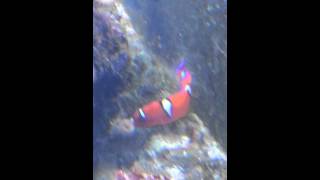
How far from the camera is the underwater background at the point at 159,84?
3.52m

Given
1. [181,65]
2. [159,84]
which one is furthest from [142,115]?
[181,65]

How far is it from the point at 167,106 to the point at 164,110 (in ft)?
0.18

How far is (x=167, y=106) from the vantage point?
3439 millimetres

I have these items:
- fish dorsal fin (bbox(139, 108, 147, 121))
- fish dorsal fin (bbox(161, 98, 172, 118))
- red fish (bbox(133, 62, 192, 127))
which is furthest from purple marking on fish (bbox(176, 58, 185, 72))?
fish dorsal fin (bbox(139, 108, 147, 121))

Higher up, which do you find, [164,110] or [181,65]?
[164,110]

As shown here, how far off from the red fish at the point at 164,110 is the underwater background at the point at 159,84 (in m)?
0.15

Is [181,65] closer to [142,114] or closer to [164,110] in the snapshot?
[164,110]

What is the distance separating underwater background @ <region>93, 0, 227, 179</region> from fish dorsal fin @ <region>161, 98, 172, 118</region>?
12.6 inches

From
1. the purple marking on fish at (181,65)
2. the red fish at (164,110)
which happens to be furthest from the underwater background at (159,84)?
the red fish at (164,110)

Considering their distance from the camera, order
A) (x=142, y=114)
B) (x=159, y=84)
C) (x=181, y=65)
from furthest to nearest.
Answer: (x=181, y=65), (x=159, y=84), (x=142, y=114)

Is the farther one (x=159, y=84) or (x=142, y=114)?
(x=159, y=84)

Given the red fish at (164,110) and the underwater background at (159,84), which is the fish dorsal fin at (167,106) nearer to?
the red fish at (164,110)
